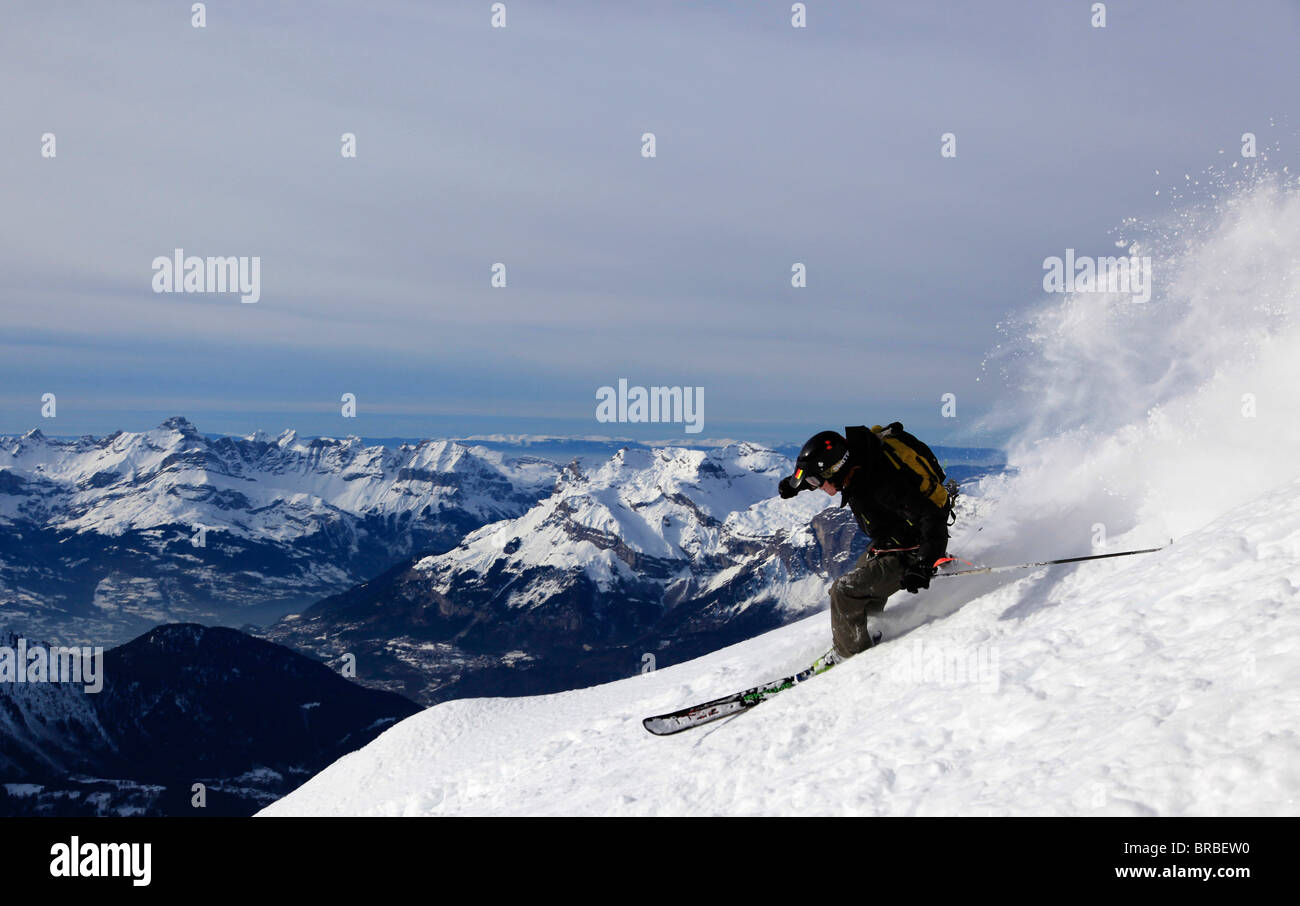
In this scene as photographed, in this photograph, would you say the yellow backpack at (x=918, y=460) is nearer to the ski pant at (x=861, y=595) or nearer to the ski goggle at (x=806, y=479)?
the ski pant at (x=861, y=595)

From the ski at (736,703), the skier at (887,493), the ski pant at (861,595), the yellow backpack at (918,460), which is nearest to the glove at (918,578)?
the skier at (887,493)

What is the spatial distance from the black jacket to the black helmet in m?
0.16

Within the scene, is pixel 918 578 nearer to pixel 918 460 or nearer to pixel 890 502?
pixel 890 502

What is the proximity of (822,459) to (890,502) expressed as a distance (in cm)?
129

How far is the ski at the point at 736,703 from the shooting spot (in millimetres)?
14133

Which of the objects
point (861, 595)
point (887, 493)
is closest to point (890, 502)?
point (887, 493)

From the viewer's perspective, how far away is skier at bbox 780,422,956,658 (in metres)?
12.0

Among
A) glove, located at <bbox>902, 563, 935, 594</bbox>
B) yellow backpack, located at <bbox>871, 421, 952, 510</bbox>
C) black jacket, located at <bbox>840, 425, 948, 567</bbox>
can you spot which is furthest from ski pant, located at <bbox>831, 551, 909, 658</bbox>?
yellow backpack, located at <bbox>871, 421, 952, 510</bbox>

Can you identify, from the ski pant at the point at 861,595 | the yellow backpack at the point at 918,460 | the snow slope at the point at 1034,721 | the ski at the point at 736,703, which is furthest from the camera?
the ski at the point at 736,703

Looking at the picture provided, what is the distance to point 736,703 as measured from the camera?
14266 mm

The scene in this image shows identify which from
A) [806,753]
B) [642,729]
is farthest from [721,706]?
[806,753]

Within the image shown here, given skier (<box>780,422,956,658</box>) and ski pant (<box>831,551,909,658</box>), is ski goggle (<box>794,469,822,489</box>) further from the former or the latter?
ski pant (<box>831,551,909,658</box>)

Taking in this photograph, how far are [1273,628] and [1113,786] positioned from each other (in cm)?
279
